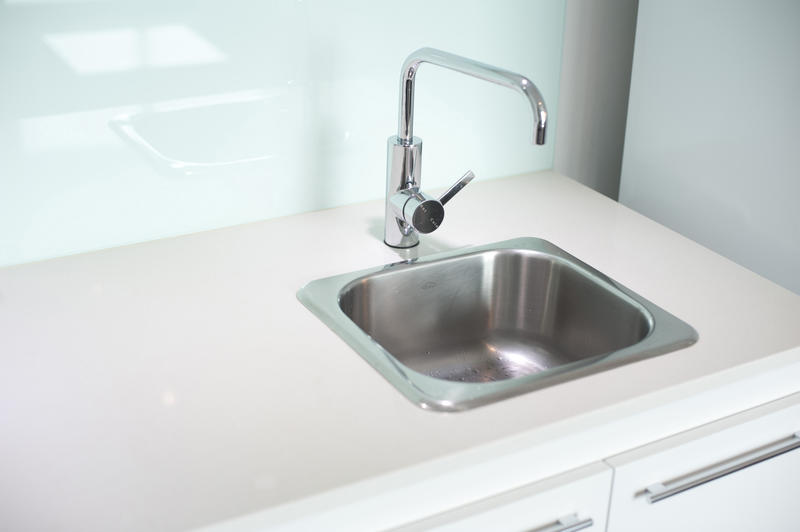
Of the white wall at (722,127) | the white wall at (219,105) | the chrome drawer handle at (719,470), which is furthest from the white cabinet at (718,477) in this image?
the white wall at (219,105)

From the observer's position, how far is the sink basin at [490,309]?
1.35 meters

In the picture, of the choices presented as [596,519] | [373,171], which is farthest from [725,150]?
[596,519]

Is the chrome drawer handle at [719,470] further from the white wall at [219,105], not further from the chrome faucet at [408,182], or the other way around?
the white wall at [219,105]

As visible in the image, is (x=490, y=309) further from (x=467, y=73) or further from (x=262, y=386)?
(x=262, y=386)

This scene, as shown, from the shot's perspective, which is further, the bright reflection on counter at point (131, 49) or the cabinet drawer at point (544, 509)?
the bright reflection on counter at point (131, 49)

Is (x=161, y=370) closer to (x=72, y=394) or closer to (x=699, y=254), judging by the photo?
(x=72, y=394)

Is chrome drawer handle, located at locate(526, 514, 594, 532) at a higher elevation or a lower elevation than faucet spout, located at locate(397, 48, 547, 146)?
lower

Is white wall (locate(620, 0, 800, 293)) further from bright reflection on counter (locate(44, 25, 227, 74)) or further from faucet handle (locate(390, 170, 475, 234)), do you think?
bright reflection on counter (locate(44, 25, 227, 74))

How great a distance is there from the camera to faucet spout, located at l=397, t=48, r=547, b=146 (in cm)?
119

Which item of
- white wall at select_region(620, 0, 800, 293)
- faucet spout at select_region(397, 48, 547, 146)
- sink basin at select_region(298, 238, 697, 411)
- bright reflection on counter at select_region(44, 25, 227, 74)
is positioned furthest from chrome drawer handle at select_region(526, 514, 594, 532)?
bright reflection on counter at select_region(44, 25, 227, 74)

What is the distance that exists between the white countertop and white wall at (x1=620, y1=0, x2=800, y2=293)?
0.47ft

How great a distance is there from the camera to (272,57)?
1455 millimetres

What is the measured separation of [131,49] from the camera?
1344 mm

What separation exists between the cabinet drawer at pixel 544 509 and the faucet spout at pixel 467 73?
447 mm
